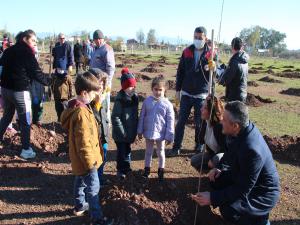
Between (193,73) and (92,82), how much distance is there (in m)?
2.63

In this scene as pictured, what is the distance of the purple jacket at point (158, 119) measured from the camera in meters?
5.09

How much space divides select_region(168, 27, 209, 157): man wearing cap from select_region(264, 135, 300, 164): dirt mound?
5.34 feet

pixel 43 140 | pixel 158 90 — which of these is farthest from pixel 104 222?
pixel 43 140

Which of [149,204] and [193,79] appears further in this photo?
[193,79]

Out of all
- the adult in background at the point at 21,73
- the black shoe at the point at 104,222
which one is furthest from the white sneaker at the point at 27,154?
the black shoe at the point at 104,222

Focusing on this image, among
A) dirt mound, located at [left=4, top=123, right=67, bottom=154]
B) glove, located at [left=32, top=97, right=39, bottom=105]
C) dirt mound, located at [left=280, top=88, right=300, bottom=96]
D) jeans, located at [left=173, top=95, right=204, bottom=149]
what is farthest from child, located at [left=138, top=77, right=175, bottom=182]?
dirt mound, located at [left=280, top=88, right=300, bottom=96]

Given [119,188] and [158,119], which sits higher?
[158,119]

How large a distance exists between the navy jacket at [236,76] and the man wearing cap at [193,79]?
39cm

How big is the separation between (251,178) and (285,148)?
3.79 m

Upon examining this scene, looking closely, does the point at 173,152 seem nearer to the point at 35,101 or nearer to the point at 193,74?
the point at 193,74

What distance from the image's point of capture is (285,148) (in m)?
6.95

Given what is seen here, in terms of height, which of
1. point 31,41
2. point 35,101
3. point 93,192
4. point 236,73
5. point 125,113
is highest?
point 31,41

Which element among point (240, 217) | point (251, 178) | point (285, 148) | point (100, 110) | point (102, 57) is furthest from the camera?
point (285, 148)

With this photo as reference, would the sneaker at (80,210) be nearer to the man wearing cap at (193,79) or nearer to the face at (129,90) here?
the face at (129,90)
